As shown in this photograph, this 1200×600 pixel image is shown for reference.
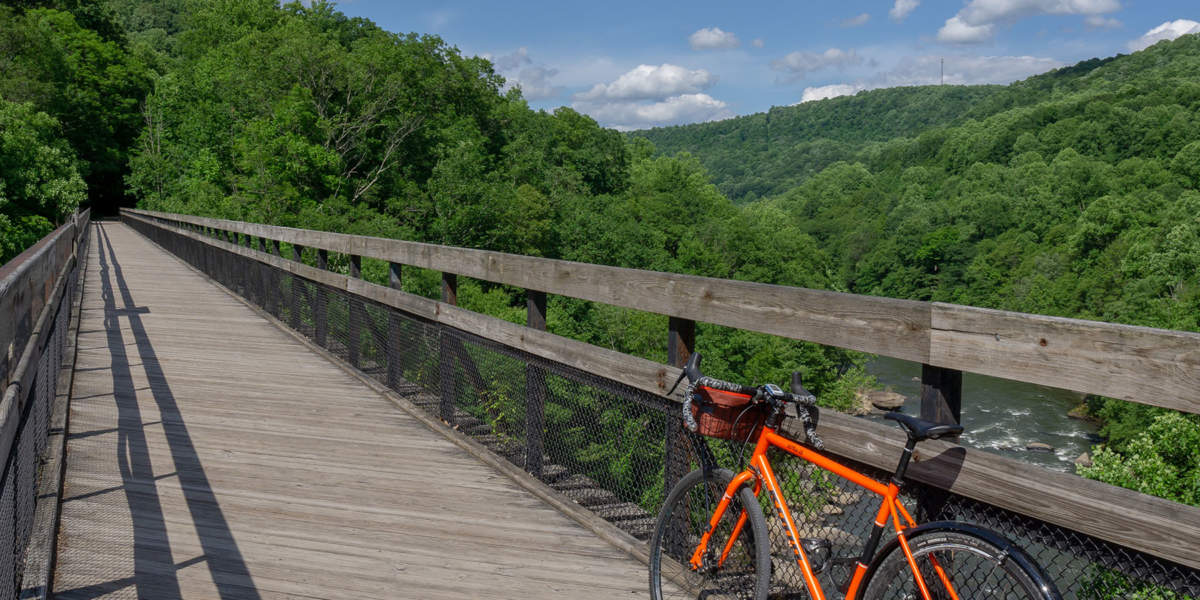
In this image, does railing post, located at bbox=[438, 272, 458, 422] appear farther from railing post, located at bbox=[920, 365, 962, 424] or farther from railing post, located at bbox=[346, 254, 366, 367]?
railing post, located at bbox=[920, 365, 962, 424]

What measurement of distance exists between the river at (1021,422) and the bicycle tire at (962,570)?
34592mm

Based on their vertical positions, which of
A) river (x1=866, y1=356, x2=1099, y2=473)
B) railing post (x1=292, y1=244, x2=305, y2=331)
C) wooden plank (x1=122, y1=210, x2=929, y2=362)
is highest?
wooden plank (x1=122, y1=210, x2=929, y2=362)

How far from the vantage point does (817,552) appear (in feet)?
8.98

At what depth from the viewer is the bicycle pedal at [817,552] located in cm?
273

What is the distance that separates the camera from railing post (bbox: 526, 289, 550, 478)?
478cm

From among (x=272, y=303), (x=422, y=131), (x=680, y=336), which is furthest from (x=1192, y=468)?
(x=422, y=131)

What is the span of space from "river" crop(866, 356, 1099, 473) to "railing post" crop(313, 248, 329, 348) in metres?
30.4

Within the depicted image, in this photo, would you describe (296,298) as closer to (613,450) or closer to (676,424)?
(613,450)

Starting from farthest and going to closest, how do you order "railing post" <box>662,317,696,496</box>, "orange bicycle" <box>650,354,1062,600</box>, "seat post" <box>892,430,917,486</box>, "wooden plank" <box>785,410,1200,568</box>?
"railing post" <box>662,317,696,496</box> < "seat post" <box>892,430,917,486</box> < "orange bicycle" <box>650,354,1062,600</box> < "wooden plank" <box>785,410,1200,568</box>

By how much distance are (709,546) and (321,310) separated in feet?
21.0

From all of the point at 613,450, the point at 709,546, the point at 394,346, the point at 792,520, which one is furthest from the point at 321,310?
the point at 792,520

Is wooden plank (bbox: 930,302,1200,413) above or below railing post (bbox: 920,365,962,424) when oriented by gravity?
above

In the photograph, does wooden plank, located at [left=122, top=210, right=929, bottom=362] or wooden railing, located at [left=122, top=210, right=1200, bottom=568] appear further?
wooden plank, located at [left=122, top=210, right=929, bottom=362]

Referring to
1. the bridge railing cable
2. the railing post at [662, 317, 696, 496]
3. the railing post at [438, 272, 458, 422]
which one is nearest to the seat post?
the railing post at [662, 317, 696, 496]
